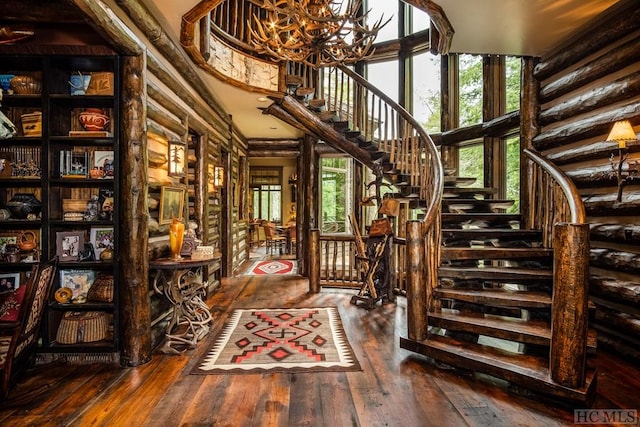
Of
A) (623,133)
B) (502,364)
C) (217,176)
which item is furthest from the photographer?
(217,176)

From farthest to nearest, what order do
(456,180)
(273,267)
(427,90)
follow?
1. (273,267)
2. (427,90)
3. (456,180)

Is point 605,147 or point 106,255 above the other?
point 605,147

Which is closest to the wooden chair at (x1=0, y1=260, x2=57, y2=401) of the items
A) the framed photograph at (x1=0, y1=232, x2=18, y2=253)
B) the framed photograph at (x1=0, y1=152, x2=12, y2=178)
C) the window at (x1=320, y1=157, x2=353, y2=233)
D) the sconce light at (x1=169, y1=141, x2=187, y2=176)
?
the framed photograph at (x1=0, y1=232, x2=18, y2=253)

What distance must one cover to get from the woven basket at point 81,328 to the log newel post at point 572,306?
3.63 meters

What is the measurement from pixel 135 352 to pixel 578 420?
10.9 feet

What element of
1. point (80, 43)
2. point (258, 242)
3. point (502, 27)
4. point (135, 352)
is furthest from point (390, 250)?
point (258, 242)

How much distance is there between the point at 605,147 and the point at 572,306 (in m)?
2.00

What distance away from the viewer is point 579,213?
8.29 feet

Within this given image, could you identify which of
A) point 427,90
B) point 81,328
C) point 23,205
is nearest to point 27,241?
point 23,205

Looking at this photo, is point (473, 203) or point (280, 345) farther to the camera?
point (473, 203)

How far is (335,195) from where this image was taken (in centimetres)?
842

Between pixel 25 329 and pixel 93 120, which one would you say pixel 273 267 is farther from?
pixel 25 329

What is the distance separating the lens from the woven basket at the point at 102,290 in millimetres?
3047

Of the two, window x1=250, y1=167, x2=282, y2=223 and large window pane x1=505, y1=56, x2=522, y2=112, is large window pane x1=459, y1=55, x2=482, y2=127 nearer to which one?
large window pane x1=505, y1=56, x2=522, y2=112
